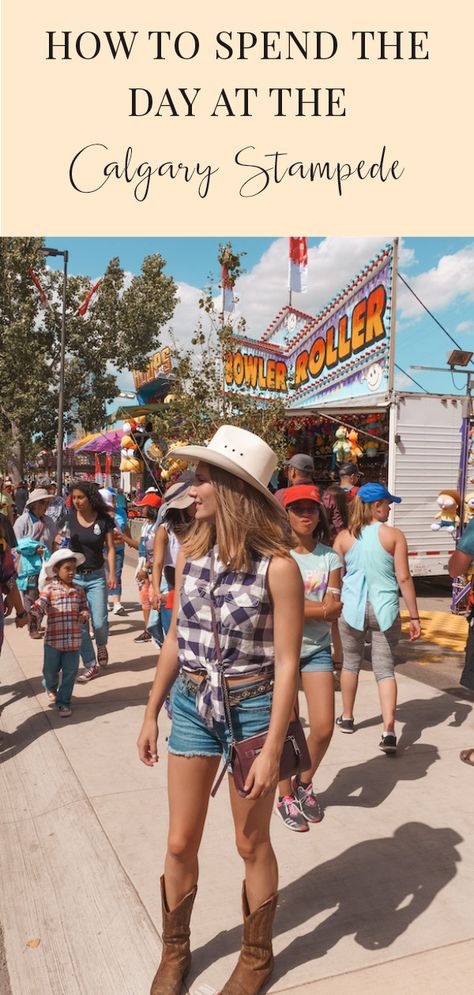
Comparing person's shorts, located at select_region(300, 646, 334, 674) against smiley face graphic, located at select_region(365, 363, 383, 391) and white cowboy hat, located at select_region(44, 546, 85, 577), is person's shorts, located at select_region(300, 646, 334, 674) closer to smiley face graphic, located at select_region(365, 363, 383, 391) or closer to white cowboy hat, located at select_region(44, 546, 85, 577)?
white cowboy hat, located at select_region(44, 546, 85, 577)

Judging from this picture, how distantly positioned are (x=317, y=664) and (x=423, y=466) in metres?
8.06

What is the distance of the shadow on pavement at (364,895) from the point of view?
8.79 feet

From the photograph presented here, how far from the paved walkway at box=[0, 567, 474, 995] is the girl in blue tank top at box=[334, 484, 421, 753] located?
0.45 meters

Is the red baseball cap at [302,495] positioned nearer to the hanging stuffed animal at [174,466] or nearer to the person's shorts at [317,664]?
the person's shorts at [317,664]

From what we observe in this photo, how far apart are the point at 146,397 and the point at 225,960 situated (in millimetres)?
30311

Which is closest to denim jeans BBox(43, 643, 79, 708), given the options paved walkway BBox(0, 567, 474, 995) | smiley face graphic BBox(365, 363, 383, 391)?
paved walkway BBox(0, 567, 474, 995)

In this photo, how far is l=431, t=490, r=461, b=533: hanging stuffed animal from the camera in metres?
10.4

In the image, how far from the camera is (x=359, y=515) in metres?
4.88

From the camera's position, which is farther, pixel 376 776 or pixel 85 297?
pixel 85 297

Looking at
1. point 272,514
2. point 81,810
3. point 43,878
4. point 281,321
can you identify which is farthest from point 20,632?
point 281,321

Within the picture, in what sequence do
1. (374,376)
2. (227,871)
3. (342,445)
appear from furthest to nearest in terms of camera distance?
(342,445)
(374,376)
(227,871)

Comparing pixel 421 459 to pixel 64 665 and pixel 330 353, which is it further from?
pixel 64 665

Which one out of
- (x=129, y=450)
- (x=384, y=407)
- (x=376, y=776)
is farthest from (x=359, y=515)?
(x=129, y=450)

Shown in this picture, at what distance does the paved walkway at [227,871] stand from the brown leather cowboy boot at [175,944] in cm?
9
